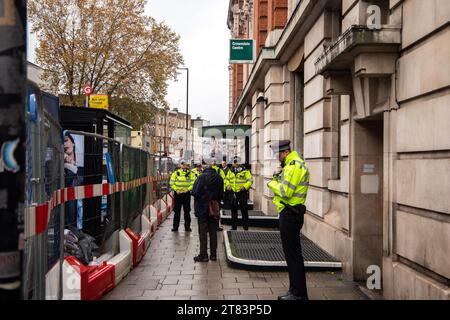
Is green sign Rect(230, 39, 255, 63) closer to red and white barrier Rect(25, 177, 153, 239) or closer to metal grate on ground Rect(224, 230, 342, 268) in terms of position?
metal grate on ground Rect(224, 230, 342, 268)

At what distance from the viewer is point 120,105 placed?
29.8 metres

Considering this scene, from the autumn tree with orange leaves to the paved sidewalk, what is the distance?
20.5 m

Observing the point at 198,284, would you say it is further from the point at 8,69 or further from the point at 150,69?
the point at 150,69

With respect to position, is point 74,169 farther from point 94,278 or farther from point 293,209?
point 293,209

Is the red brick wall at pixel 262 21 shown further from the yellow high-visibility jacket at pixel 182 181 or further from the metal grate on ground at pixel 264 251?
the metal grate on ground at pixel 264 251

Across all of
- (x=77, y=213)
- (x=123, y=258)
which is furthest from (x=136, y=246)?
(x=77, y=213)

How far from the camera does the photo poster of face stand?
6055 millimetres

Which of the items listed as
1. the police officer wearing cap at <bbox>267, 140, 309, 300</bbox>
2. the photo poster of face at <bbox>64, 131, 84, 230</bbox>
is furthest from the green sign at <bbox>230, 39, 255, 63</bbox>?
the police officer wearing cap at <bbox>267, 140, 309, 300</bbox>

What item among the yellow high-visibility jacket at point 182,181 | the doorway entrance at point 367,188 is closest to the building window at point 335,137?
the doorway entrance at point 367,188

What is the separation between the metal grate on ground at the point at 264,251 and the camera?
7984mm

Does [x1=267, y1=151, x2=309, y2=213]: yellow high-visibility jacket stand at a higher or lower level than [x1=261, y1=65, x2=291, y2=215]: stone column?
lower

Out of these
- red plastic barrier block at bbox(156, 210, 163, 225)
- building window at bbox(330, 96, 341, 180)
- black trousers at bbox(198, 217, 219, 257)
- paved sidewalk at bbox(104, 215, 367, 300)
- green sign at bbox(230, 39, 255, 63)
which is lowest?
paved sidewalk at bbox(104, 215, 367, 300)

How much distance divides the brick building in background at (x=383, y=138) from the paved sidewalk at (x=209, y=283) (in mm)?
628

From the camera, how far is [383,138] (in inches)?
274
